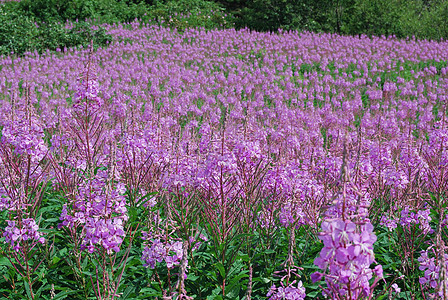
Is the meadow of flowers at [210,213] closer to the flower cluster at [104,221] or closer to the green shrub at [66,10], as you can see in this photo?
the flower cluster at [104,221]

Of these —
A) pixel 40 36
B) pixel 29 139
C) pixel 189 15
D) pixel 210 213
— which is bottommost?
pixel 210 213

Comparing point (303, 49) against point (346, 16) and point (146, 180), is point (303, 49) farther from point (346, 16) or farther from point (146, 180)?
point (146, 180)

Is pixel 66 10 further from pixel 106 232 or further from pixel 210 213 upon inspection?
pixel 106 232

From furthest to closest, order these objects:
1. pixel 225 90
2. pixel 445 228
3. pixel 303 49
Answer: pixel 303 49 < pixel 225 90 < pixel 445 228

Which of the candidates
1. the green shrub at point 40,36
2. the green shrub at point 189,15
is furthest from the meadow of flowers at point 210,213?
the green shrub at point 189,15

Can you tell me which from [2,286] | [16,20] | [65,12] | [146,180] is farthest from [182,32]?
[2,286]

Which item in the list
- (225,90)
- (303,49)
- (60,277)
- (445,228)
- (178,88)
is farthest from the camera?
(303,49)

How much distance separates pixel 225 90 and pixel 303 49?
6289 mm

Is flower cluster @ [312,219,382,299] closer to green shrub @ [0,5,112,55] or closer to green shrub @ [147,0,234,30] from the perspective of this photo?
green shrub @ [0,5,112,55]

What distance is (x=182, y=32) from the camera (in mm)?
20297

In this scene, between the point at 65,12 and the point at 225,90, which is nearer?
the point at 225,90

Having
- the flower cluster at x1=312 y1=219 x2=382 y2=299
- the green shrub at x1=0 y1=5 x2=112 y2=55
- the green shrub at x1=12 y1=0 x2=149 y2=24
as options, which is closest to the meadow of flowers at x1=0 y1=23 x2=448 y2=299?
the flower cluster at x1=312 y1=219 x2=382 y2=299

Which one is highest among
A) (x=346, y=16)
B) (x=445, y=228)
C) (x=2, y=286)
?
(x=346, y=16)

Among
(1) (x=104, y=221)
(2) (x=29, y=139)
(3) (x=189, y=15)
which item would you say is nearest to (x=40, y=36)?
(3) (x=189, y=15)
